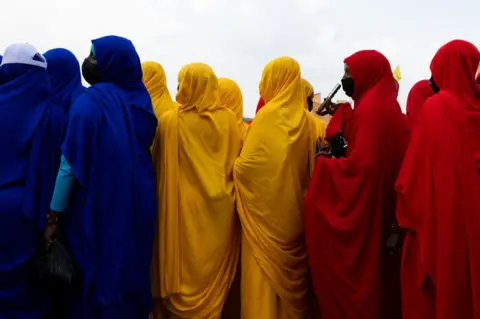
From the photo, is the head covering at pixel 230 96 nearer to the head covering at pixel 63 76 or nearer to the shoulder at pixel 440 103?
the head covering at pixel 63 76

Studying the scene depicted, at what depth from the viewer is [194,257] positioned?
3.53 meters

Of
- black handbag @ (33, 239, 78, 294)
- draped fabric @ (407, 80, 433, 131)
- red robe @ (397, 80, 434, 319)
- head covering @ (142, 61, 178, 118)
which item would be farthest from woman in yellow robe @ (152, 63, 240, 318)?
draped fabric @ (407, 80, 433, 131)

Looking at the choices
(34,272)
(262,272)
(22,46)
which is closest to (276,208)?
(262,272)

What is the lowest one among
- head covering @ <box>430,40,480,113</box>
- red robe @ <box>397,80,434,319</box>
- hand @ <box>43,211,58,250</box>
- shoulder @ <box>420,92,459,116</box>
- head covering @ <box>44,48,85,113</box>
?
red robe @ <box>397,80,434,319</box>

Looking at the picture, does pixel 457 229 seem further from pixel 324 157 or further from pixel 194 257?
pixel 194 257

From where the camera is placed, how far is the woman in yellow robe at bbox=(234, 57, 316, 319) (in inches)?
141

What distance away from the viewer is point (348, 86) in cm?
Result: 373

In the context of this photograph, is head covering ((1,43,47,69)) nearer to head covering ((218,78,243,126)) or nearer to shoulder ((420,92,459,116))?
head covering ((218,78,243,126))

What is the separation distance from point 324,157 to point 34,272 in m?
2.02

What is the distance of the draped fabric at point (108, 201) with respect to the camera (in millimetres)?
2979

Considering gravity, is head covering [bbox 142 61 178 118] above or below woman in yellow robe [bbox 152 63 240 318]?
above

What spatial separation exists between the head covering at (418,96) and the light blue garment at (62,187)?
326 cm

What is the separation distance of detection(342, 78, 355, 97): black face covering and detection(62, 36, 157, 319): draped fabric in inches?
61.8

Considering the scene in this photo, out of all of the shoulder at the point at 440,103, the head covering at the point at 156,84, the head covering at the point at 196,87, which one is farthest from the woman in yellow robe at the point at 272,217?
the head covering at the point at 156,84
